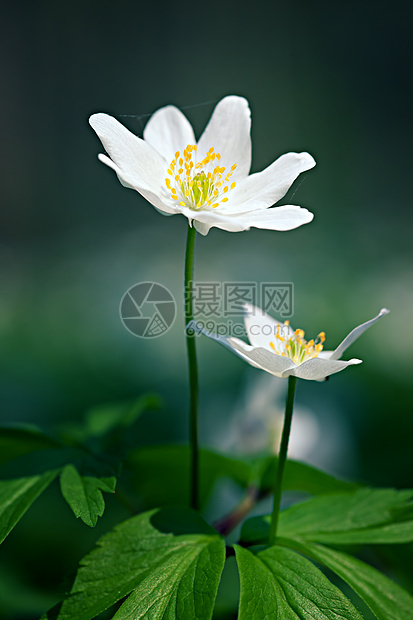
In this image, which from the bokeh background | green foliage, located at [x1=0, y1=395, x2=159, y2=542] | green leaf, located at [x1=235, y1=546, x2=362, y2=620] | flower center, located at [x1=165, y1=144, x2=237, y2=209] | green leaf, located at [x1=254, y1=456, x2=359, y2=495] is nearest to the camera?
green leaf, located at [x1=235, y1=546, x2=362, y2=620]

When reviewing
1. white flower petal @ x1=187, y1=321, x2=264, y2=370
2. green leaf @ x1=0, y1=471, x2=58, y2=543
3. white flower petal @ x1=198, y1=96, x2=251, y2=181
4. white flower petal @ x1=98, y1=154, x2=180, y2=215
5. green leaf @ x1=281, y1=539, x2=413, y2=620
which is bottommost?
green leaf @ x1=281, y1=539, x2=413, y2=620

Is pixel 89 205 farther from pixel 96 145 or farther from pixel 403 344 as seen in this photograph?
pixel 403 344

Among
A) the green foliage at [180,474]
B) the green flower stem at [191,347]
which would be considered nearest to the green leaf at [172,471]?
the green foliage at [180,474]

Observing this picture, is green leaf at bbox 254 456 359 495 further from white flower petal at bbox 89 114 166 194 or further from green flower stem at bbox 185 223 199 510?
white flower petal at bbox 89 114 166 194

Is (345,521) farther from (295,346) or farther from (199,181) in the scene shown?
(199,181)

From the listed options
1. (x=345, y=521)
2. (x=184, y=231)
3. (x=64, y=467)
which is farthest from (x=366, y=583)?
(x=184, y=231)

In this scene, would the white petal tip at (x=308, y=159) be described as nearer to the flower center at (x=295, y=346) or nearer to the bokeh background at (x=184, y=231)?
the flower center at (x=295, y=346)

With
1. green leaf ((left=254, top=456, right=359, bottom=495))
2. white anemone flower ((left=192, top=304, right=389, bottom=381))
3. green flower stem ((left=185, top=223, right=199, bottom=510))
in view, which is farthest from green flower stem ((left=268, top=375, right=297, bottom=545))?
green leaf ((left=254, top=456, right=359, bottom=495))
